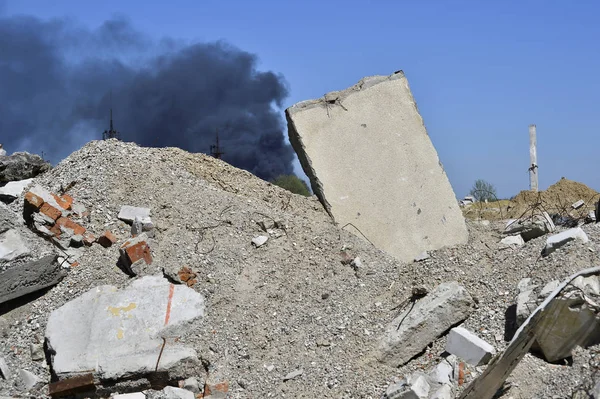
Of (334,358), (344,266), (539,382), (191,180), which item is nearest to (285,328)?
Answer: (334,358)

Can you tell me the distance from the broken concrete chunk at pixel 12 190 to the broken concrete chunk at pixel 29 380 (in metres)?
2.52

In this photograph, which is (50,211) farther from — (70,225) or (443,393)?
(443,393)

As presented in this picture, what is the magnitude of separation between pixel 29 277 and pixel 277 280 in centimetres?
227

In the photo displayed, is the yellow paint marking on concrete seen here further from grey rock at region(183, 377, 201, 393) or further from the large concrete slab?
the large concrete slab

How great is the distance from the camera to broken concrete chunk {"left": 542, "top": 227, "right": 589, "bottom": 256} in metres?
6.06

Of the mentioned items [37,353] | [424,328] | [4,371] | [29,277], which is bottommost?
[4,371]

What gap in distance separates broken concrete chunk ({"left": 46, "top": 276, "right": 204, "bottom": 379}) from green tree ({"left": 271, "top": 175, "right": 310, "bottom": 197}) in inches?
293

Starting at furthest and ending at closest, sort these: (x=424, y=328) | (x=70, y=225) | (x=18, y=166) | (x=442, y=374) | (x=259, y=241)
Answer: (x=18, y=166) → (x=70, y=225) → (x=259, y=241) → (x=424, y=328) → (x=442, y=374)

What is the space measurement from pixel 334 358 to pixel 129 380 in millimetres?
1634

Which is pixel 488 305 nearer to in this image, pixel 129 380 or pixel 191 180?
pixel 129 380

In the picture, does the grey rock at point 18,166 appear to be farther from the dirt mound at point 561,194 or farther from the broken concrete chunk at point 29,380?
the dirt mound at point 561,194

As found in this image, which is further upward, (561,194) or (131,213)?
(561,194)

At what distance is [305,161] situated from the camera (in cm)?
798

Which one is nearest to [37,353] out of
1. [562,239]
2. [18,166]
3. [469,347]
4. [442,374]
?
[18,166]
